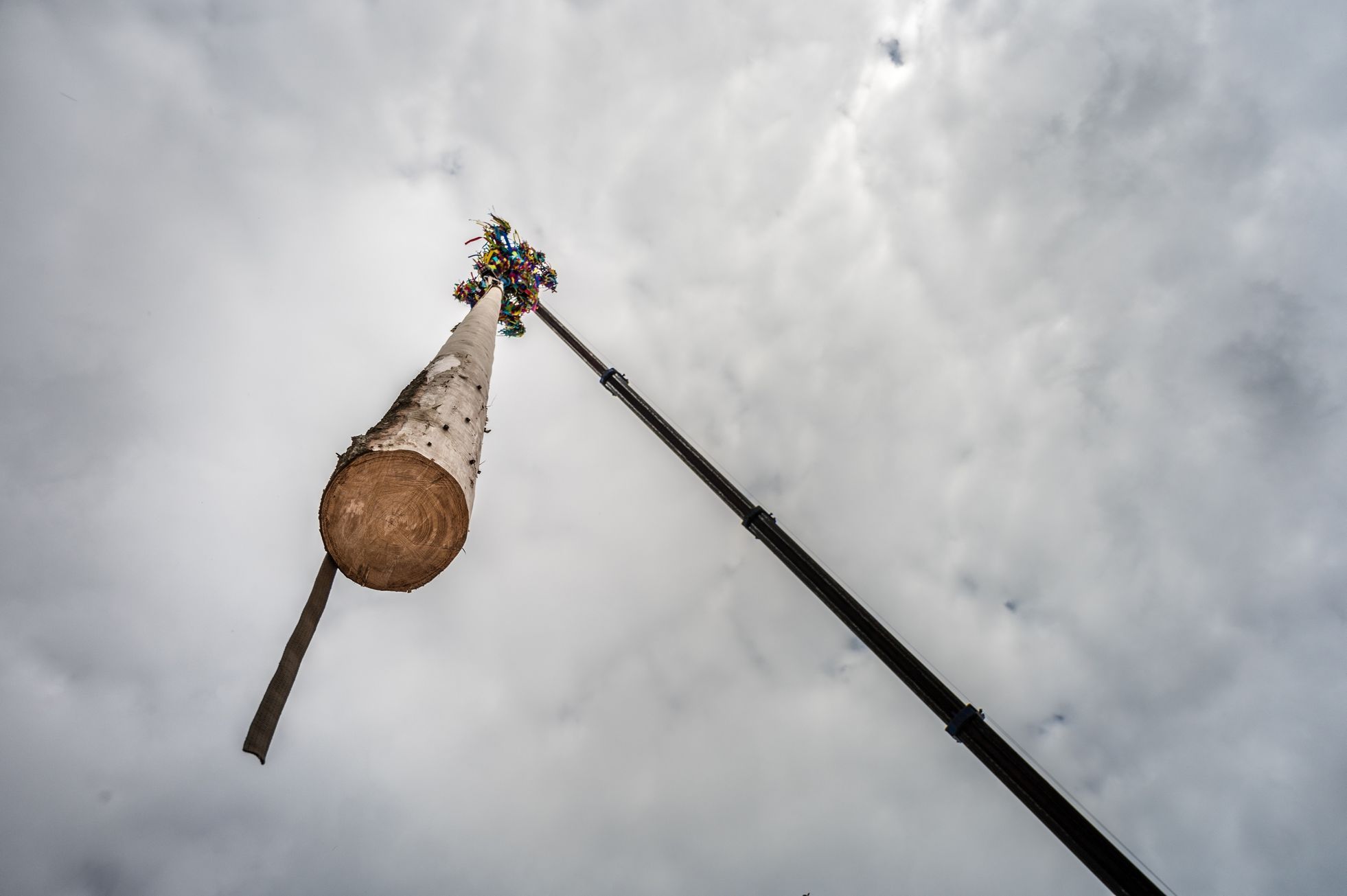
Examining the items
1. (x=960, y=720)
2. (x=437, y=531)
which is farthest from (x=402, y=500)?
(x=960, y=720)

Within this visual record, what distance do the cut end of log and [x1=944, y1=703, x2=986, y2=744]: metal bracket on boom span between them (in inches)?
267

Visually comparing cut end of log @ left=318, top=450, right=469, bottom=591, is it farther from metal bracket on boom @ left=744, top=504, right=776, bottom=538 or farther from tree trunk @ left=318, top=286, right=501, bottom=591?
metal bracket on boom @ left=744, top=504, right=776, bottom=538

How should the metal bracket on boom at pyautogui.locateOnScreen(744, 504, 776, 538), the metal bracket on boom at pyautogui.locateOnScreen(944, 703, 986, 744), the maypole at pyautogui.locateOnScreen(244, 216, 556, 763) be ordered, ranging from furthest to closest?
the metal bracket on boom at pyautogui.locateOnScreen(744, 504, 776, 538), the metal bracket on boom at pyautogui.locateOnScreen(944, 703, 986, 744), the maypole at pyautogui.locateOnScreen(244, 216, 556, 763)

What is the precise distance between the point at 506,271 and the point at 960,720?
12.7m

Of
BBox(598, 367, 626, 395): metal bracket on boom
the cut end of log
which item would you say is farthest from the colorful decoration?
the cut end of log

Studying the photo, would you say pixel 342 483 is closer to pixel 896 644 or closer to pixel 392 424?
pixel 392 424

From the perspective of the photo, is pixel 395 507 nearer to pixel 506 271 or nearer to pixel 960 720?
pixel 960 720

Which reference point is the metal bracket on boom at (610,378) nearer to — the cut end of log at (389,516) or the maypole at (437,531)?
the maypole at (437,531)

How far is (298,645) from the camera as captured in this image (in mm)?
3414

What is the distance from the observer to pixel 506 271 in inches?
494

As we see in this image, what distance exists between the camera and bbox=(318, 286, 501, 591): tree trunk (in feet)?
12.0

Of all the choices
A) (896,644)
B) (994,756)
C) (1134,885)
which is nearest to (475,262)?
(896,644)

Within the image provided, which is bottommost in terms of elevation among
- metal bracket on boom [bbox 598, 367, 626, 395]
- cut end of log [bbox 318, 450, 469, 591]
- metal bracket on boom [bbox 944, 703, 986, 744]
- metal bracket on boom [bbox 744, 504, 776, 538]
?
metal bracket on boom [bbox 944, 703, 986, 744]

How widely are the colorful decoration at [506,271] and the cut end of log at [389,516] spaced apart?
10.1m
